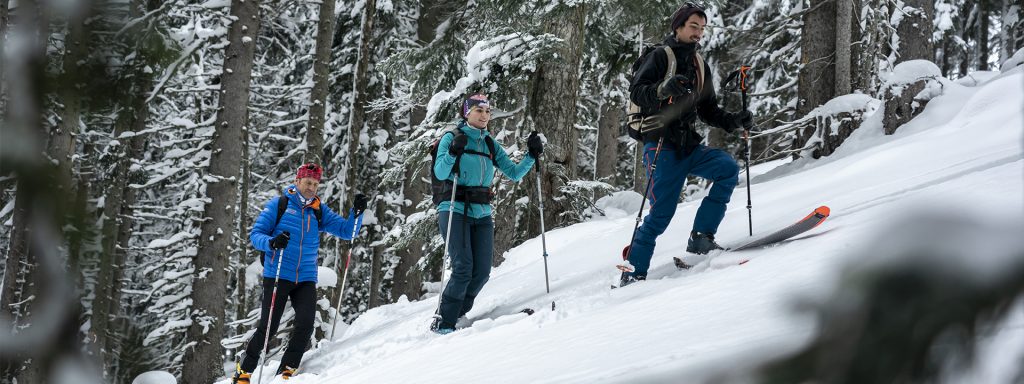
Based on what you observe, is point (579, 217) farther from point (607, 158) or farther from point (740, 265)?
point (607, 158)

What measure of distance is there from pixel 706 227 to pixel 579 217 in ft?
14.7

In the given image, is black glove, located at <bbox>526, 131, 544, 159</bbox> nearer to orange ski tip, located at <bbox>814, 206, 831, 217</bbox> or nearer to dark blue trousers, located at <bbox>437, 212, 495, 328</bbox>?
dark blue trousers, located at <bbox>437, 212, 495, 328</bbox>

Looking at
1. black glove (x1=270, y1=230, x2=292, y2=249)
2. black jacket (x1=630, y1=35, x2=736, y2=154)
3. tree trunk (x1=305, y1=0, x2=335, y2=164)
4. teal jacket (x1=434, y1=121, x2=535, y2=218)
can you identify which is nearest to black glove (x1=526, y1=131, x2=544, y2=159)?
teal jacket (x1=434, y1=121, x2=535, y2=218)

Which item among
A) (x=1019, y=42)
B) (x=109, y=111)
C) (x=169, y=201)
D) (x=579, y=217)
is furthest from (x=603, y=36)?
(x=1019, y=42)

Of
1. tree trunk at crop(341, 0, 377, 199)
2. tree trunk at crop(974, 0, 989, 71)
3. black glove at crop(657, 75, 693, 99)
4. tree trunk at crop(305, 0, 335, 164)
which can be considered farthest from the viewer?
tree trunk at crop(974, 0, 989, 71)

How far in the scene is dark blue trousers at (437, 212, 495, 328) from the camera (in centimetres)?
659

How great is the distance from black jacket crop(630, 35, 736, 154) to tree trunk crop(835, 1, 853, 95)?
4.62 meters

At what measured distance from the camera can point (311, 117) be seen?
47.6 ft

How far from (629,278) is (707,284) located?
1246mm

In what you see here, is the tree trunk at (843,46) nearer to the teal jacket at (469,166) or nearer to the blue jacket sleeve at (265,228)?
the teal jacket at (469,166)

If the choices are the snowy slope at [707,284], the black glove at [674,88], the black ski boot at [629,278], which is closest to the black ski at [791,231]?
the snowy slope at [707,284]

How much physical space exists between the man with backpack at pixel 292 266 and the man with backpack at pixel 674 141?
3.07 metres

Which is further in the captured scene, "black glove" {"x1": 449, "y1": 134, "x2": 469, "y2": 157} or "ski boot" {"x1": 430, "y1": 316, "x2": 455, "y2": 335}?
"ski boot" {"x1": 430, "y1": 316, "x2": 455, "y2": 335}

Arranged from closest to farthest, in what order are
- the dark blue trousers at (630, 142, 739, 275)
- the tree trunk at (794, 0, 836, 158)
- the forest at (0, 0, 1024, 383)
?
the forest at (0, 0, 1024, 383) < the dark blue trousers at (630, 142, 739, 275) < the tree trunk at (794, 0, 836, 158)
